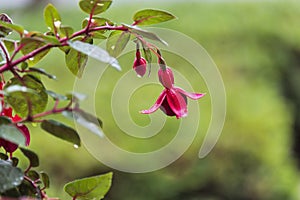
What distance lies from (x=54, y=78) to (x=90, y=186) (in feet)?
0.30

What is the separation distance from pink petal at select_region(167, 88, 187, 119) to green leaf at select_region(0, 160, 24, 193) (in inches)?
6.2

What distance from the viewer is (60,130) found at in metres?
0.42

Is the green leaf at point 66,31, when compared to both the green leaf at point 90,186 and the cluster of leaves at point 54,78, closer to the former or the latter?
the cluster of leaves at point 54,78

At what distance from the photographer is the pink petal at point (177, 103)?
0.51 m

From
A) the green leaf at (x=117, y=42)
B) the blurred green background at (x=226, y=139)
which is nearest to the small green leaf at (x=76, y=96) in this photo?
the green leaf at (x=117, y=42)

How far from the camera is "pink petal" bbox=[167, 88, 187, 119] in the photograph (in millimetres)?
511

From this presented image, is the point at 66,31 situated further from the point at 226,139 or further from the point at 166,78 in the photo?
the point at 226,139

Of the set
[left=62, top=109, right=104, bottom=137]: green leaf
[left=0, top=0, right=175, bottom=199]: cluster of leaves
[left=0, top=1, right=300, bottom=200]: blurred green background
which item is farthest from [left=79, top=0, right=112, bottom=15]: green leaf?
[left=0, top=1, right=300, bottom=200]: blurred green background

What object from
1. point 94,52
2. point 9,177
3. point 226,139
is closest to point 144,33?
point 94,52

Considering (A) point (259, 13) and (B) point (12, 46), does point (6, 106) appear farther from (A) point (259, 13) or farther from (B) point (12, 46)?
(A) point (259, 13)

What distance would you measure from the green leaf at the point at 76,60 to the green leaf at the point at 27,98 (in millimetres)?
62

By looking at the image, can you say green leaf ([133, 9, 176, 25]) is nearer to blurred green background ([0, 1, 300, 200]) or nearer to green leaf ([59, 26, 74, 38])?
green leaf ([59, 26, 74, 38])

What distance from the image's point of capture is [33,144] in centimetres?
191

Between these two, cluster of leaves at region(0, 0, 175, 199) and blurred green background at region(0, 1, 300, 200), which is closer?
cluster of leaves at region(0, 0, 175, 199)
